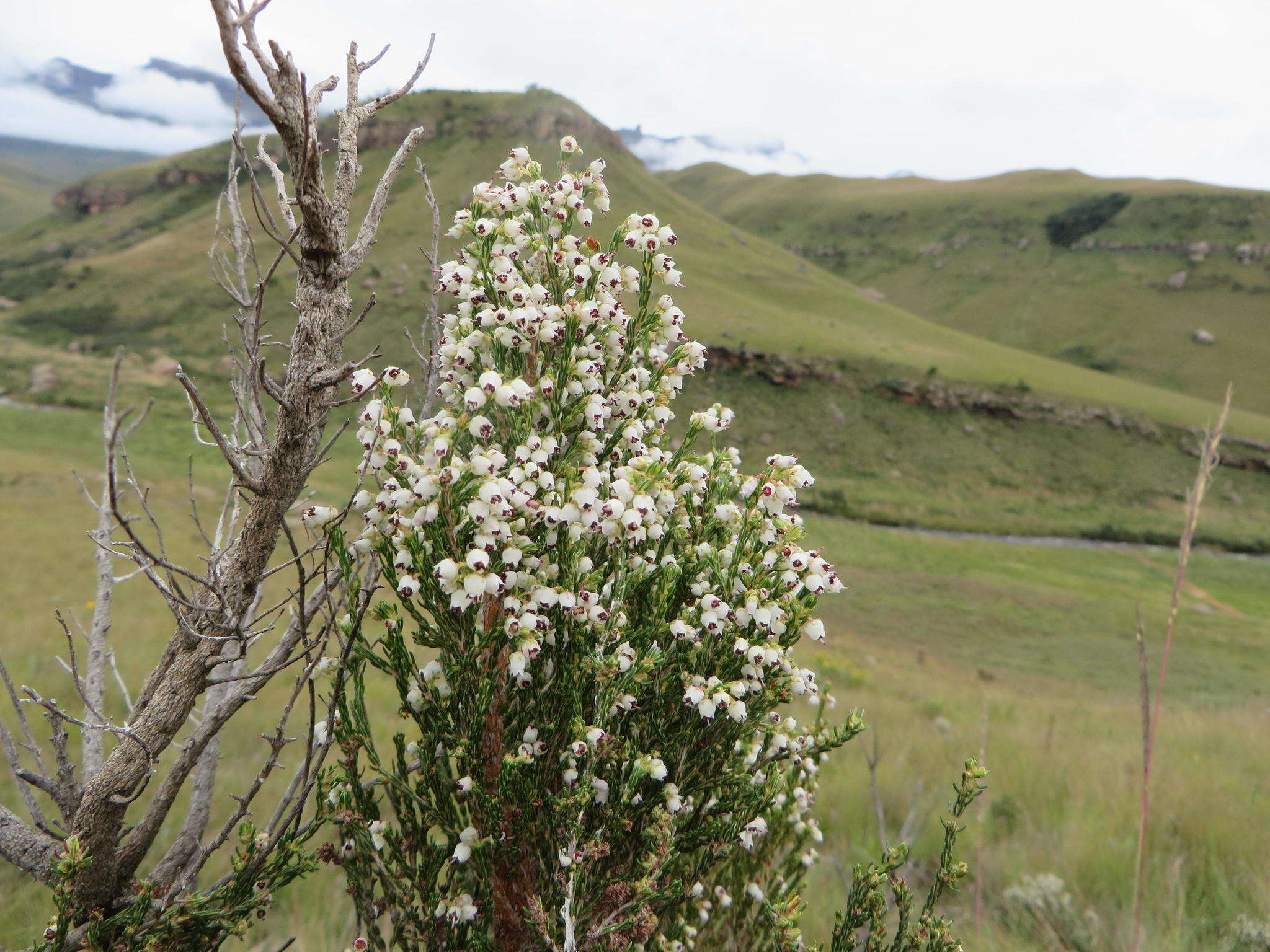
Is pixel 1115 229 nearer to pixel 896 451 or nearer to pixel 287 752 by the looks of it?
pixel 896 451

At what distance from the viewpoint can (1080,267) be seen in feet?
406

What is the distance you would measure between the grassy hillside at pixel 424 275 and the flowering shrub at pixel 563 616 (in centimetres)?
4996

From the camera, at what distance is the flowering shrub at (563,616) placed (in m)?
3.09

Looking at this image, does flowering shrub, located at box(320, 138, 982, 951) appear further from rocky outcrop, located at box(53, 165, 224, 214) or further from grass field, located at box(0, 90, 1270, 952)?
rocky outcrop, located at box(53, 165, 224, 214)

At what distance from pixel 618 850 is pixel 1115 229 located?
6237 inches

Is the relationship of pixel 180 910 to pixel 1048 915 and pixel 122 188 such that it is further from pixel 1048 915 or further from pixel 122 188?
pixel 122 188

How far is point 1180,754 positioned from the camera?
30.2ft

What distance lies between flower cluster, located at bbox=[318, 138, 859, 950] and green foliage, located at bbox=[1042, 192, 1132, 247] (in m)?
156

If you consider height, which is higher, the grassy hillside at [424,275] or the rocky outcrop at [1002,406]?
the grassy hillside at [424,275]

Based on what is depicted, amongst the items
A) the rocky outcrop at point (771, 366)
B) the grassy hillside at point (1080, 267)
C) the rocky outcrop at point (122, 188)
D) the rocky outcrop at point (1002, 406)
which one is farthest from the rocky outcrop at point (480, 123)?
the grassy hillside at point (1080, 267)

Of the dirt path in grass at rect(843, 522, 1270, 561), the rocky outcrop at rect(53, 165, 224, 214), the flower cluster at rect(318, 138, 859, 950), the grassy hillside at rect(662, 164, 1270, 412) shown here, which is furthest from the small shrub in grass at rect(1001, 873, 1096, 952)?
the rocky outcrop at rect(53, 165, 224, 214)

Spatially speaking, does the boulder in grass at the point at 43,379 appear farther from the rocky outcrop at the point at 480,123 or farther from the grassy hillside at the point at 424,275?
the rocky outcrop at the point at 480,123

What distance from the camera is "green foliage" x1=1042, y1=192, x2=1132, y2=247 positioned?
130m

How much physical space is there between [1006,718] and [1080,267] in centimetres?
13921
